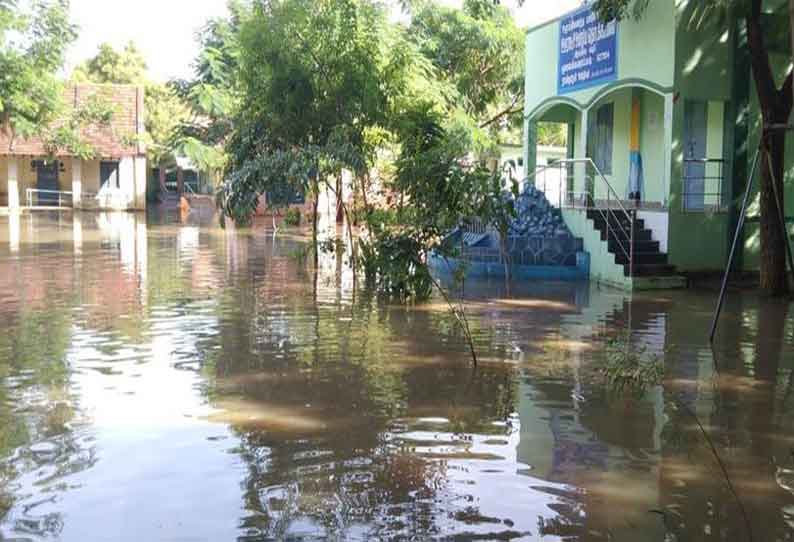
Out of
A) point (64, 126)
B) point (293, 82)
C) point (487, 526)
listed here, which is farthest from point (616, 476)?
point (64, 126)

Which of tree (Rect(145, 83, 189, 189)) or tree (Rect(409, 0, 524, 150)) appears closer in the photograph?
tree (Rect(409, 0, 524, 150))

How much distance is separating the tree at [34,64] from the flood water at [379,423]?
859 inches

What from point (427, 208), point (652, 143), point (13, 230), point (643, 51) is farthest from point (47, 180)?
point (427, 208)

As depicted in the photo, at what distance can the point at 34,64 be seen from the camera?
112 feet

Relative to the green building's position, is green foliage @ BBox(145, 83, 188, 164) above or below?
above

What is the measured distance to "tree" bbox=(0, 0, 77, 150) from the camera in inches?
1272

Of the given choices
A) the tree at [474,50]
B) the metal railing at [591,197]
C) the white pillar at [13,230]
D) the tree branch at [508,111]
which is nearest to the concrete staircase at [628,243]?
the metal railing at [591,197]

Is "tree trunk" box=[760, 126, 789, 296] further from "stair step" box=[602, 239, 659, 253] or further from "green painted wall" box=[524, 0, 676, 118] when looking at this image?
"green painted wall" box=[524, 0, 676, 118]

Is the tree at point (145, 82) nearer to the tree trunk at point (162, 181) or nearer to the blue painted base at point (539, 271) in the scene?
the tree trunk at point (162, 181)

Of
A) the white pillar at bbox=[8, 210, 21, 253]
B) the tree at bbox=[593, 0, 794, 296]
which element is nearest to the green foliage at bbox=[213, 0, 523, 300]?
the tree at bbox=[593, 0, 794, 296]

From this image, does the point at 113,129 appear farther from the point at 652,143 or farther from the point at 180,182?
the point at 652,143

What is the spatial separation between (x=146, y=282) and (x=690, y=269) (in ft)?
32.5

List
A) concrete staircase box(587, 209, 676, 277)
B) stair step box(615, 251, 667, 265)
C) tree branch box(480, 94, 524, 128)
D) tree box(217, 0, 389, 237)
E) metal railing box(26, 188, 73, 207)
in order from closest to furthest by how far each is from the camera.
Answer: tree box(217, 0, 389, 237), concrete staircase box(587, 209, 676, 277), stair step box(615, 251, 667, 265), tree branch box(480, 94, 524, 128), metal railing box(26, 188, 73, 207)

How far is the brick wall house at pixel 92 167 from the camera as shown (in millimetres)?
43000
